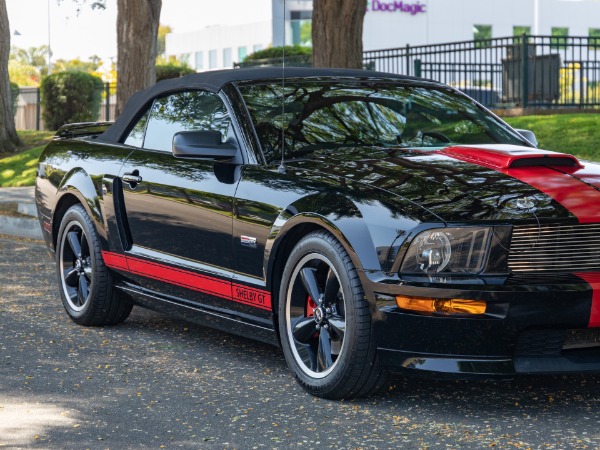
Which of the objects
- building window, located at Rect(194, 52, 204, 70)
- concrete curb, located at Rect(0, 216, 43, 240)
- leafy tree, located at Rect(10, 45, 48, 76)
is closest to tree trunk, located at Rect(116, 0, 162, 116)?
concrete curb, located at Rect(0, 216, 43, 240)

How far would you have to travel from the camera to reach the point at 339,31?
13.7m

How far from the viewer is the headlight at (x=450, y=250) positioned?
4996 mm

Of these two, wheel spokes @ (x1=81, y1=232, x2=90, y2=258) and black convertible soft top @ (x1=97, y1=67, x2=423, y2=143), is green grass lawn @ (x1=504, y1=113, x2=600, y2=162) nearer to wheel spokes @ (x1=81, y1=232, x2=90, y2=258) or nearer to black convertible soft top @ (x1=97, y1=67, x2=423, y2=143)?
black convertible soft top @ (x1=97, y1=67, x2=423, y2=143)

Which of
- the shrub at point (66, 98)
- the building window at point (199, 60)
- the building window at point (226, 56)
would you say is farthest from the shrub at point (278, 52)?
the building window at point (199, 60)

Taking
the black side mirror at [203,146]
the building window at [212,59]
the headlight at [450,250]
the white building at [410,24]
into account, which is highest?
the white building at [410,24]

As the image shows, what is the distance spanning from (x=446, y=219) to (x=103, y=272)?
3.09m

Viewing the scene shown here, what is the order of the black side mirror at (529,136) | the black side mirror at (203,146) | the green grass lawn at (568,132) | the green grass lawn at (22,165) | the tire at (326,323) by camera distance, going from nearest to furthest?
the tire at (326,323) → the black side mirror at (203,146) → the black side mirror at (529,136) → the green grass lawn at (568,132) → the green grass lawn at (22,165)

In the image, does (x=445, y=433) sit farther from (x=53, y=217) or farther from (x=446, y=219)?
(x=53, y=217)

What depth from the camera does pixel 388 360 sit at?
518 centimetres

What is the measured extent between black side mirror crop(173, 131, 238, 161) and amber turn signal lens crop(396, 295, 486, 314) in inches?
61.2

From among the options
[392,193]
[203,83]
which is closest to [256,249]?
[392,193]

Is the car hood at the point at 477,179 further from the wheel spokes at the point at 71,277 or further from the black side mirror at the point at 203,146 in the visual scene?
the wheel spokes at the point at 71,277

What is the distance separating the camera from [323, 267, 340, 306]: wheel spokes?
545 cm

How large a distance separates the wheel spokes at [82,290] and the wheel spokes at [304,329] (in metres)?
2.39
